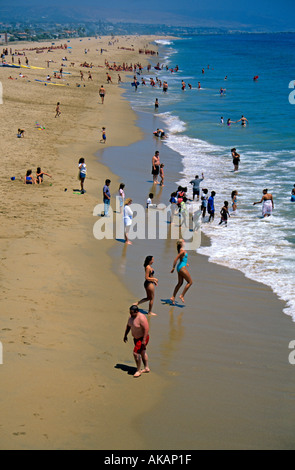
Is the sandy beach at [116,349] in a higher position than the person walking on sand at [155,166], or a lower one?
lower

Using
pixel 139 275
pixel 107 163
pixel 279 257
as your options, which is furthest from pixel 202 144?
pixel 139 275

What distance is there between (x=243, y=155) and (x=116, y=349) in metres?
20.8

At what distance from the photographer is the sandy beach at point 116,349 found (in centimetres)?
679

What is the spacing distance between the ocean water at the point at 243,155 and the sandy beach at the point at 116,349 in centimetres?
112

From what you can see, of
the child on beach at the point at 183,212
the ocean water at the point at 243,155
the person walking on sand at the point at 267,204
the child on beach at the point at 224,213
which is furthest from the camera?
the person walking on sand at the point at 267,204

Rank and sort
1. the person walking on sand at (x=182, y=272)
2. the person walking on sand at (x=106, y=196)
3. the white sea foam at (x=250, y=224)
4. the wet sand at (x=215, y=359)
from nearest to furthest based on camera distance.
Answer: the wet sand at (x=215, y=359) < the person walking on sand at (x=182, y=272) < the white sea foam at (x=250, y=224) < the person walking on sand at (x=106, y=196)

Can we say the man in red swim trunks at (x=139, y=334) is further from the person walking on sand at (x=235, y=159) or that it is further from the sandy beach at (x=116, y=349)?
the person walking on sand at (x=235, y=159)

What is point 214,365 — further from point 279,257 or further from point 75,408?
point 279,257

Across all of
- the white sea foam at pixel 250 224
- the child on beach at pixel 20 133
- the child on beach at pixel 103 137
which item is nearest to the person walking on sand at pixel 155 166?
the white sea foam at pixel 250 224

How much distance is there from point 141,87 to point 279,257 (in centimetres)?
4555

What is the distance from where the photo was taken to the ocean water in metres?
14.1

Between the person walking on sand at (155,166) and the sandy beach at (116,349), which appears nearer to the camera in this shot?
the sandy beach at (116,349)

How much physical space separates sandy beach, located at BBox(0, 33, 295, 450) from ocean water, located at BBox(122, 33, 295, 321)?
112 cm

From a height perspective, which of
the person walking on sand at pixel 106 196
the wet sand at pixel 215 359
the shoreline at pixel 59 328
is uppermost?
the person walking on sand at pixel 106 196
